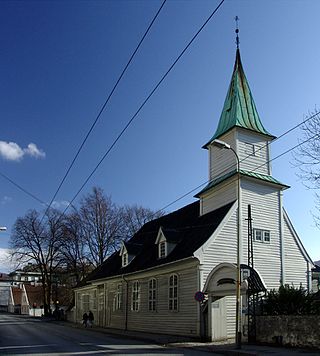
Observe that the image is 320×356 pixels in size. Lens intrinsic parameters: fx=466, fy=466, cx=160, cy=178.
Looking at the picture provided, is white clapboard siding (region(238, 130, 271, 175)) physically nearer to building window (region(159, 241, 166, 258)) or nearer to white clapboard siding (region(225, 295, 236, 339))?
building window (region(159, 241, 166, 258))

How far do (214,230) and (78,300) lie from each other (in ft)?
99.6

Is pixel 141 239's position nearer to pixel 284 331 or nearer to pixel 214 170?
pixel 214 170

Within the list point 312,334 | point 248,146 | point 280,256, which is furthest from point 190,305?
point 248,146

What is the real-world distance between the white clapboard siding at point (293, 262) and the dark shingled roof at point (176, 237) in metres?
4.52

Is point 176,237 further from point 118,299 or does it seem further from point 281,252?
point 118,299

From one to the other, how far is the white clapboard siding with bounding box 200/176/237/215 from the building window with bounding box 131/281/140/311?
7176mm

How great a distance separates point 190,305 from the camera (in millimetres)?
24984

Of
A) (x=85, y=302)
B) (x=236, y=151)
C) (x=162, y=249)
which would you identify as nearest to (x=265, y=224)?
(x=236, y=151)

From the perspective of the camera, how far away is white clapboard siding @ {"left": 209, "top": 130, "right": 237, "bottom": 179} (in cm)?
2878

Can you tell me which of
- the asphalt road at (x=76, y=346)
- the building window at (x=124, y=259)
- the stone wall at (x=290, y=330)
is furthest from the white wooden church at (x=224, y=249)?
the asphalt road at (x=76, y=346)

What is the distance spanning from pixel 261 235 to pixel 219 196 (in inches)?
147

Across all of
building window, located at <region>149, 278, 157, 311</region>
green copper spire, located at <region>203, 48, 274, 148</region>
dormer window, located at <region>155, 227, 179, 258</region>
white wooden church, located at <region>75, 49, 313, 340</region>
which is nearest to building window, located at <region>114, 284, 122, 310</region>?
white wooden church, located at <region>75, 49, 313, 340</region>

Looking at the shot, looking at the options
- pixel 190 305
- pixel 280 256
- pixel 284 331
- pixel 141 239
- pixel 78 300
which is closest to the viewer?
pixel 284 331

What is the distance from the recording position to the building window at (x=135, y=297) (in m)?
32.6
